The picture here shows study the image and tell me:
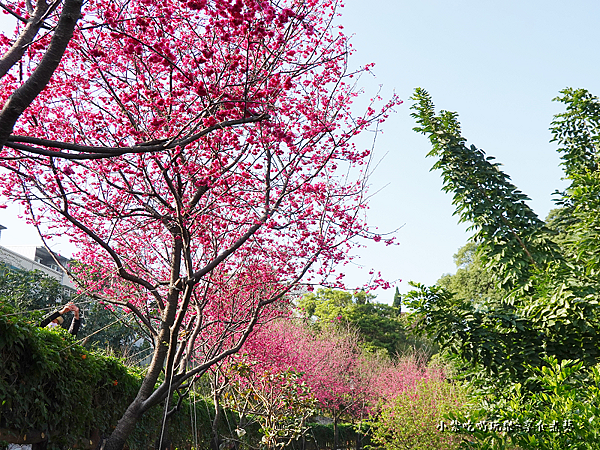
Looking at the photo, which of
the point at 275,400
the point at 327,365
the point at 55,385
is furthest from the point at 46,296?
the point at 55,385

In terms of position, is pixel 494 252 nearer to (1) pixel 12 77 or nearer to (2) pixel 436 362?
(1) pixel 12 77

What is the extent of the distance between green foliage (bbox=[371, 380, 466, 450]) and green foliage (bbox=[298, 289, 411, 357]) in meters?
14.8

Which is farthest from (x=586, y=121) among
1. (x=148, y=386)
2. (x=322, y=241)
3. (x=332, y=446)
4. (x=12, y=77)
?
(x=332, y=446)

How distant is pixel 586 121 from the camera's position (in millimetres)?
6992

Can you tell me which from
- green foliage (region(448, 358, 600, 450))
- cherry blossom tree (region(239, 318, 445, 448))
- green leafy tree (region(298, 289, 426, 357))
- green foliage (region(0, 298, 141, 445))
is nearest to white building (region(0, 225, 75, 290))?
cherry blossom tree (region(239, 318, 445, 448))

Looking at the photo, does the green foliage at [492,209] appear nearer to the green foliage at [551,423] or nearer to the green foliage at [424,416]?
the green foliage at [551,423]

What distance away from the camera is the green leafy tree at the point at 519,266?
5203 millimetres

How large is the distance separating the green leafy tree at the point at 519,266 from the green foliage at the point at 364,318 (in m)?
19.3

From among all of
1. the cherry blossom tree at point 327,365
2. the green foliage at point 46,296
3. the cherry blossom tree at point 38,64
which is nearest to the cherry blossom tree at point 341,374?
the cherry blossom tree at point 327,365

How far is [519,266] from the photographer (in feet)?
20.2

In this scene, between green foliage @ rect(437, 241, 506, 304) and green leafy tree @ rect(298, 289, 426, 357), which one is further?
green leafy tree @ rect(298, 289, 426, 357)

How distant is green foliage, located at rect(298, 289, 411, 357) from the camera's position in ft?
85.3

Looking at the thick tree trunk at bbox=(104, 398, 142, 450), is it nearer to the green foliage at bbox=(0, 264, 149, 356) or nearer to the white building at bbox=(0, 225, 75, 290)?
the white building at bbox=(0, 225, 75, 290)

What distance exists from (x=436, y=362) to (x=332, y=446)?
5.61m
